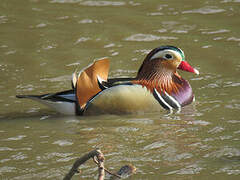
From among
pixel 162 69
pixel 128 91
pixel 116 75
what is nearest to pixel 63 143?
pixel 128 91

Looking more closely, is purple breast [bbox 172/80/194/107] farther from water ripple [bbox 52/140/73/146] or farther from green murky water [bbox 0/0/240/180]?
water ripple [bbox 52/140/73/146]

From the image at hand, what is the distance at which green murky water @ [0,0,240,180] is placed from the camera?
20.0ft

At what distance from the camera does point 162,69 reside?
Answer: 25.9 feet

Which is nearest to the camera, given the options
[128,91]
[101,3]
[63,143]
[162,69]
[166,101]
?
[63,143]

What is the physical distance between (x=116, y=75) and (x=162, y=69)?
4.31ft

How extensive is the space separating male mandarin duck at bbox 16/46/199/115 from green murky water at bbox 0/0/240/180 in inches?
4.8

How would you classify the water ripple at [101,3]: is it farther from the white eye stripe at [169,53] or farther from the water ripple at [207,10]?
the white eye stripe at [169,53]

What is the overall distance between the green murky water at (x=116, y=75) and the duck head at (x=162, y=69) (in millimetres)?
340

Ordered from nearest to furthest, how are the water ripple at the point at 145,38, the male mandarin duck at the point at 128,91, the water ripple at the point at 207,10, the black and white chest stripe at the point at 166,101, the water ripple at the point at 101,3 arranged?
the male mandarin duck at the point at 128,91 < the black and white chest stripe at the point at 166,101 < the water ripple at the point at 145,38 < the water ripple at the point at 207,10 < the water ripple at the point at 101,3

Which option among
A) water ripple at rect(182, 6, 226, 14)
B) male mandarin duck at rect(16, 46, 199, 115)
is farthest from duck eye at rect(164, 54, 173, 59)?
water ripple at rect(182, 6, 226, 14)

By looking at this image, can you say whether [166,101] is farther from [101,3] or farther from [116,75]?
→ [101,3]

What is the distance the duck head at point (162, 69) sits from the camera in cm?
775

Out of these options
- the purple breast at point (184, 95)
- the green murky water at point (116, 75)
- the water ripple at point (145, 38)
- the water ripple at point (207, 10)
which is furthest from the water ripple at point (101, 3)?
the purple breast at point (184, 95)

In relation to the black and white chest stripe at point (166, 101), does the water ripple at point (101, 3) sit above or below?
above
